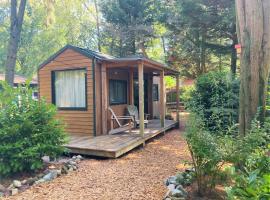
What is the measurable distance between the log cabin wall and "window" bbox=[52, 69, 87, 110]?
15 centimetres

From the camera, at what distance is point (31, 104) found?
16.2 ft

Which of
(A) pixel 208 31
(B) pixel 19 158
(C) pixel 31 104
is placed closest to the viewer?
(B) pixel 19 158

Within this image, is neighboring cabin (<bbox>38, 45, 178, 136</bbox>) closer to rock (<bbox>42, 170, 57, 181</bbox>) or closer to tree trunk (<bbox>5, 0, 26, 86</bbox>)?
tree trunk (<bbox>5, 0, 26, 86</bbox>)

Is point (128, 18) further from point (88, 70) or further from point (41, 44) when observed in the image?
point (88, 70)

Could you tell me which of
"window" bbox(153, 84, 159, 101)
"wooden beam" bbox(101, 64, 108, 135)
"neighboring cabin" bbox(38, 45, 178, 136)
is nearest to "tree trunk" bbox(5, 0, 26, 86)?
"neighboring cabin" bbox(38, 45, 178, 136)

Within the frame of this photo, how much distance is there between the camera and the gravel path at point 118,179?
379 cm

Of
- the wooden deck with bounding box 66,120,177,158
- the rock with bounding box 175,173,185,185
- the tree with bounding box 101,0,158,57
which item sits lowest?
the rock with bounding box 175,173,185,185

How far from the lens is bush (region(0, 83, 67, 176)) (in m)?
4.53

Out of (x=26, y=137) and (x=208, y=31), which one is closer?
(x=26, y=137)

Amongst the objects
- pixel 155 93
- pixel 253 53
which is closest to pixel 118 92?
pixel 155 93

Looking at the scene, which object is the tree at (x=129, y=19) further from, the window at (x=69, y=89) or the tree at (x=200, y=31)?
the window at (x=69, y=89)

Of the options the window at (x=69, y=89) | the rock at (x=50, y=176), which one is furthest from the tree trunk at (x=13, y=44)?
the rock at (x=50, y=176)

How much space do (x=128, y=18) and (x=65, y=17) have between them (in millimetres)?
8977

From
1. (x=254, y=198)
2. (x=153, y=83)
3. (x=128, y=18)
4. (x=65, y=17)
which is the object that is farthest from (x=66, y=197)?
(x=65, y=17)
